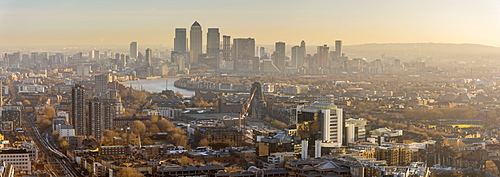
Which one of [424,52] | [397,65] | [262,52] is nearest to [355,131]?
[424,52]

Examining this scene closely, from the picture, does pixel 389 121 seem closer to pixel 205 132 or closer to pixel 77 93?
pixel 205 132

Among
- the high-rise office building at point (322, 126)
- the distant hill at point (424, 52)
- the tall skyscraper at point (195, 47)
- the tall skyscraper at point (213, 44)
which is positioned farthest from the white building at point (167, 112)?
the tall skyscraper at point (195, 47)

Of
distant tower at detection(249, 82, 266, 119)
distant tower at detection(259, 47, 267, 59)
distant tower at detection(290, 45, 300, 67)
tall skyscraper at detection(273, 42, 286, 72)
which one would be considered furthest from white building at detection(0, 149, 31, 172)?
tall skyscraper at detection(273, 42, 286, 72)

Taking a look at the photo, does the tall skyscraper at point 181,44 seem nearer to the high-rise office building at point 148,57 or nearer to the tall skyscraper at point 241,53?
the high-rise office building at point 148,57

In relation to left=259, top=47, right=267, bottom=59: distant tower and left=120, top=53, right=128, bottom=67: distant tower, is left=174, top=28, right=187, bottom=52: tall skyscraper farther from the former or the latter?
left=259, top=47, right=267, bottom=59: distant tower

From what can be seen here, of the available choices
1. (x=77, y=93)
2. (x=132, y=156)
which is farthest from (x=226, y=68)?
(x=132, y=156)
